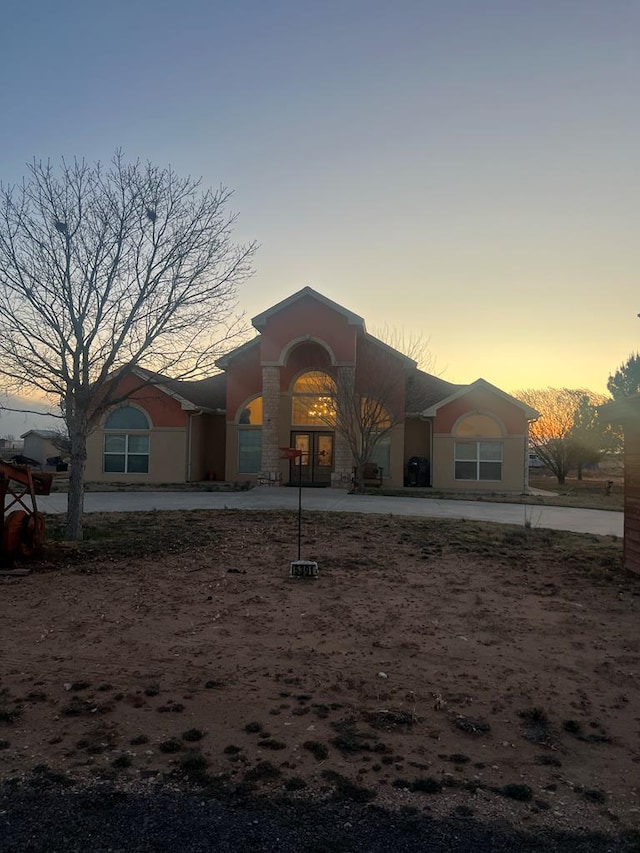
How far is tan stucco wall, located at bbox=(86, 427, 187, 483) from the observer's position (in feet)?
86.3

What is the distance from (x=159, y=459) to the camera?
2642 cm

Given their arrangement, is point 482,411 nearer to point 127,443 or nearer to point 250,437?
point 250,437

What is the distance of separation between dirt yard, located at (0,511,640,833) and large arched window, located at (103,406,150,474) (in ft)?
57.7

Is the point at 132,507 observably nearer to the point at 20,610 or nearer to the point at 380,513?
the point at 380,513

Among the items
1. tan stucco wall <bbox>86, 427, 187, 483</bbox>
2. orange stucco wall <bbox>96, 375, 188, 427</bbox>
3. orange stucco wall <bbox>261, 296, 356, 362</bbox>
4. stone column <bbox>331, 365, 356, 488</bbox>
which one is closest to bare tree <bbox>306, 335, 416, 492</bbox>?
stone column <bbox>331, 365, 356, 488</bbox>

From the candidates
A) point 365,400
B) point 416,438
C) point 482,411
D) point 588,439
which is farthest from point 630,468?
point 588,439

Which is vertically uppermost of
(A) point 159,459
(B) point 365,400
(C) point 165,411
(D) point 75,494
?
(B) point 365,400

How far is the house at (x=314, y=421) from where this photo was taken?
25.0 metres

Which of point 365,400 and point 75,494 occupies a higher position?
point 365,400

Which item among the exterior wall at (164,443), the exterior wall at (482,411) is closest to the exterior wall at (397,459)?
the exterior wall at (482,411)

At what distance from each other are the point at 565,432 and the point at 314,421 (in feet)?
57.9

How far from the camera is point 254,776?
11.1 feet

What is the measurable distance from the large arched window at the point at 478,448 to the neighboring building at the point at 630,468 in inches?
661

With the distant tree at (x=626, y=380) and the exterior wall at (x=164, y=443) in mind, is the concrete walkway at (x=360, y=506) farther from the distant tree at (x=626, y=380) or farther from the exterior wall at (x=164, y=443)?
the distant tree at (x=626, y=380)
